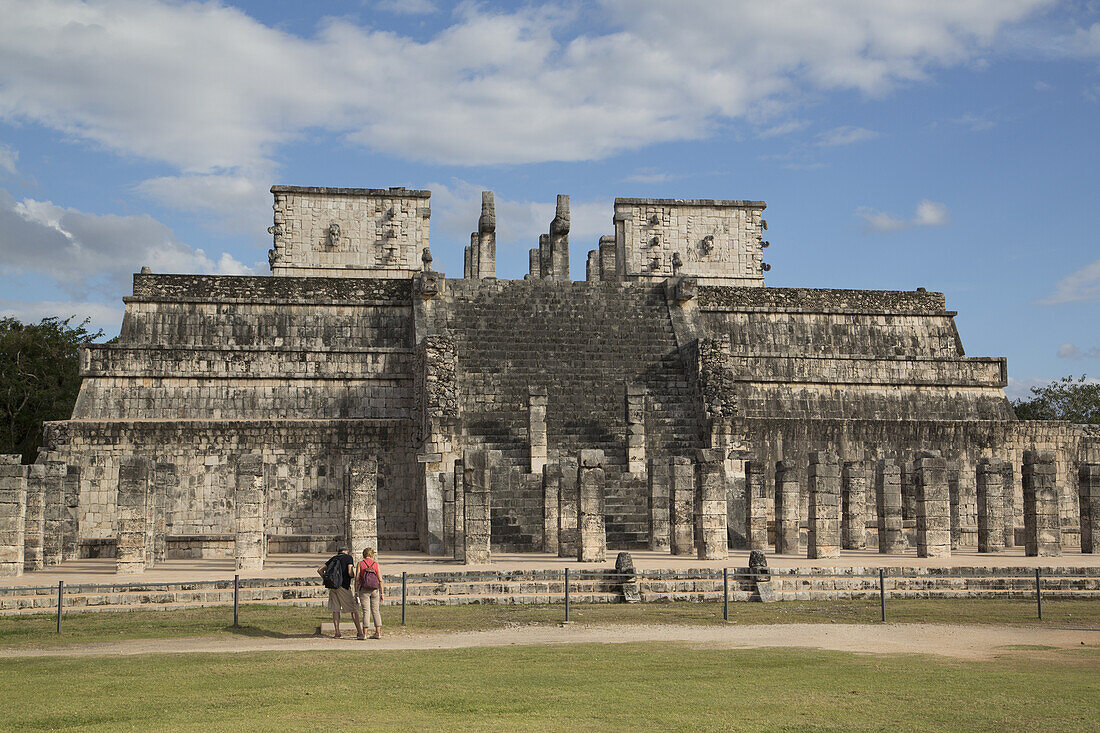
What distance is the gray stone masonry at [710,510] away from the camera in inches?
848

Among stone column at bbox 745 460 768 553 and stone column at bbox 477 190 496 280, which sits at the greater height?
stone column at bbox 477 190 496 280

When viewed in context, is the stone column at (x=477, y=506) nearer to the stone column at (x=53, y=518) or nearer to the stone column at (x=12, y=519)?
the stone column at (x=12, y=519)

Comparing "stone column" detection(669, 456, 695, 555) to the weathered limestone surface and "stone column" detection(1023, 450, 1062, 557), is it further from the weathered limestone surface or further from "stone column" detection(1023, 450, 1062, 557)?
"stone column" detection(1023, 450, 1062, 557)

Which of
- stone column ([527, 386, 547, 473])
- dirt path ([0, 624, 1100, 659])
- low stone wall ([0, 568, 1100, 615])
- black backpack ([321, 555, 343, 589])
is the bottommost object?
dirt path ([0, 624, 1100, 659])

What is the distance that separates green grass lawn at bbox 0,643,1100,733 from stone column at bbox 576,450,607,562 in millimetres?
7738

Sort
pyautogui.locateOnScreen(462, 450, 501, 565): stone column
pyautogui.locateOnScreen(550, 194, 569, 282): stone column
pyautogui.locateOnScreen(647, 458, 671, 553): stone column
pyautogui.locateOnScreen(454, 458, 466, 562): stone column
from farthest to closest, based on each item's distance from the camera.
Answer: pyautogui.locateOnScreen(550, 194, 569, 282): stone column
pyautogui.locateOnScreen(647, 458, 671, 553): stone column
pyautogui.locateOnScreen(454, 458, 466, 562): stone column
pyautogui.locateOnScreen(462, 450, 501, 565): stone column

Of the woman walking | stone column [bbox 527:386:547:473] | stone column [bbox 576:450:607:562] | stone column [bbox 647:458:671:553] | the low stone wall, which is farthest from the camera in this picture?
stone column [bbox 527:386:547:473]

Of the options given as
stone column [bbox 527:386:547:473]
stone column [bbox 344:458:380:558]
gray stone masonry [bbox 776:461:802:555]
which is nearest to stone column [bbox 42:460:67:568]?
stone column [bbox 344:458:380:558]

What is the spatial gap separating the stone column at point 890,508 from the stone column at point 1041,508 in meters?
2.56

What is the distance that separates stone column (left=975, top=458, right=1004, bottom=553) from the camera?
23562mm

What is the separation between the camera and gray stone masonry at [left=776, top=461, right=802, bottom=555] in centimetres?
2306

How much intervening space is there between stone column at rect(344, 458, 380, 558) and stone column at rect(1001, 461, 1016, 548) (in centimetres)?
1344

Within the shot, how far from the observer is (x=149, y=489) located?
20562 mm

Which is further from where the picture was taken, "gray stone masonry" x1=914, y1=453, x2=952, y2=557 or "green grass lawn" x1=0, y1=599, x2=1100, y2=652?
"gray stone masonry" x1=914, y1=453, x2=952, y2=557
